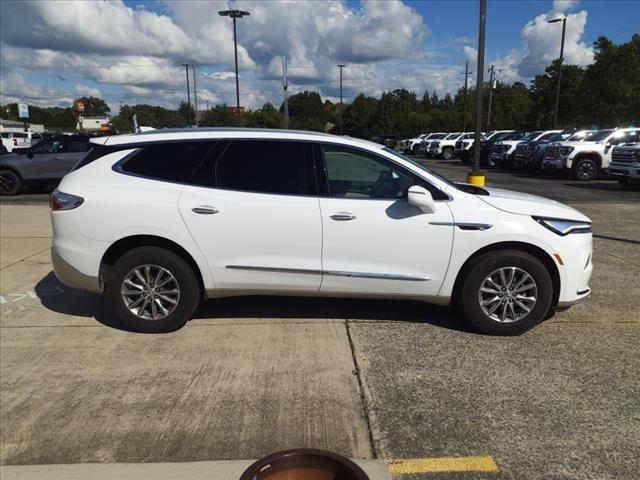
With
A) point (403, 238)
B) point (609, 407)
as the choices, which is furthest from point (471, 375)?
point (403, 238)

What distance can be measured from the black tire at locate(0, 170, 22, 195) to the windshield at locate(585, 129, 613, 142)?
18.5m

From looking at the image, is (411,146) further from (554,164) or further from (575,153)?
(575,153)

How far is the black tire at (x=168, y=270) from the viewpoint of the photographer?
15.3 feet

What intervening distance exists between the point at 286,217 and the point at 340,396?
1.57 meters

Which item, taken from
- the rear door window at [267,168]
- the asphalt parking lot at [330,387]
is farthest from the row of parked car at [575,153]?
the rear door window at [267,168]

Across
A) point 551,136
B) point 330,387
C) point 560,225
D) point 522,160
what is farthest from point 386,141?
point 330,387

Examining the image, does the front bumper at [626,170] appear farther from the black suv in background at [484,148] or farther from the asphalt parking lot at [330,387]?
the asphalt parking lot at [330,387]

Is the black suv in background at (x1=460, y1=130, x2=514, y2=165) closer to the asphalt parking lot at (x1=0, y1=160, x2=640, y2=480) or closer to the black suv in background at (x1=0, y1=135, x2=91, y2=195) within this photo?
the black suv in background at (x1=0, y1=135, x2=91, y2=195)

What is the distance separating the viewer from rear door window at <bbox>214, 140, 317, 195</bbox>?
467cm

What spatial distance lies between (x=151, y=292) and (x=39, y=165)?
1252cm

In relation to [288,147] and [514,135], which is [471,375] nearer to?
[288,147]

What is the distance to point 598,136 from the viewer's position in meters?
19.7

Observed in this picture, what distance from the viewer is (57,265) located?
15.8 ft

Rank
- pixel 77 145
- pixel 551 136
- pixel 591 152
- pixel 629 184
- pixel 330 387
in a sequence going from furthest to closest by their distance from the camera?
pixel 551 136
pixel 591 152
pixel 629 184
pixel 77 145
pixel 330 387
